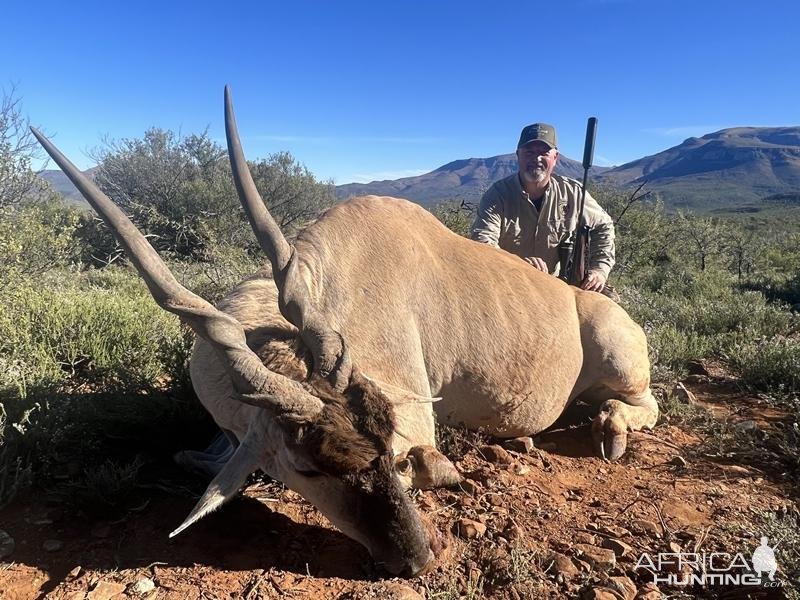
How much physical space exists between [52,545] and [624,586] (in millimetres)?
2880

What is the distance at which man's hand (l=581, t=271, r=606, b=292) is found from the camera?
20.2 ft

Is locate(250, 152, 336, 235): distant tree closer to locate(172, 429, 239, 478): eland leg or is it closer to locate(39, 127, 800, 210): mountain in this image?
locate(172, 429, 239, 478): eland leg

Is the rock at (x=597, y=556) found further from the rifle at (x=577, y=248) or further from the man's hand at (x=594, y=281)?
the rifle at (x=577, y=248)

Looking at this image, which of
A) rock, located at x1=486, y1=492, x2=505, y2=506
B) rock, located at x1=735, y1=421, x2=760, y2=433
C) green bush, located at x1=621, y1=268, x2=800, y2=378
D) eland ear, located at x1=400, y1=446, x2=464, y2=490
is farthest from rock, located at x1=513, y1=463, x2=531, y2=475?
green bush, located at x1=621, y1=268, x2=800, y2=378

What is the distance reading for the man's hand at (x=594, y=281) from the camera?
243 inches

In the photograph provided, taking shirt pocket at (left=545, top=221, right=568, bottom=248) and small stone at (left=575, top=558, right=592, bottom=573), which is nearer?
small stone at (left=575, top=558, right=592, bottom=573)

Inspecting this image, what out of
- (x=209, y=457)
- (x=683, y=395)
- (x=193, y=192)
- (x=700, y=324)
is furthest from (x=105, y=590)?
(x=193, y=192)

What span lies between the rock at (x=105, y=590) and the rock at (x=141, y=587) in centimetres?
4

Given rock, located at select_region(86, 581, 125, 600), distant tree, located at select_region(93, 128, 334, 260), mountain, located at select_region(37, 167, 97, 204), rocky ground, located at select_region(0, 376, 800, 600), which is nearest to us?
rock, located at select_region(86, 581, 125, 600)

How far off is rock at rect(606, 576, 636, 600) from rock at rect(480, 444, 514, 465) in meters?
1.23

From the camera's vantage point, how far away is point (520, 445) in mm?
4082

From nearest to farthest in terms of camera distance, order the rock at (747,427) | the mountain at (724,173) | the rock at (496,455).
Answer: the rock at (496,455) → the rock at (747,427) → the mountain at (724,173)

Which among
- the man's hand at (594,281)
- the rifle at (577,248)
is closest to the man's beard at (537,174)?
the rifle at (577,248)

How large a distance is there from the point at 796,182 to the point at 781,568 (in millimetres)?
170475
